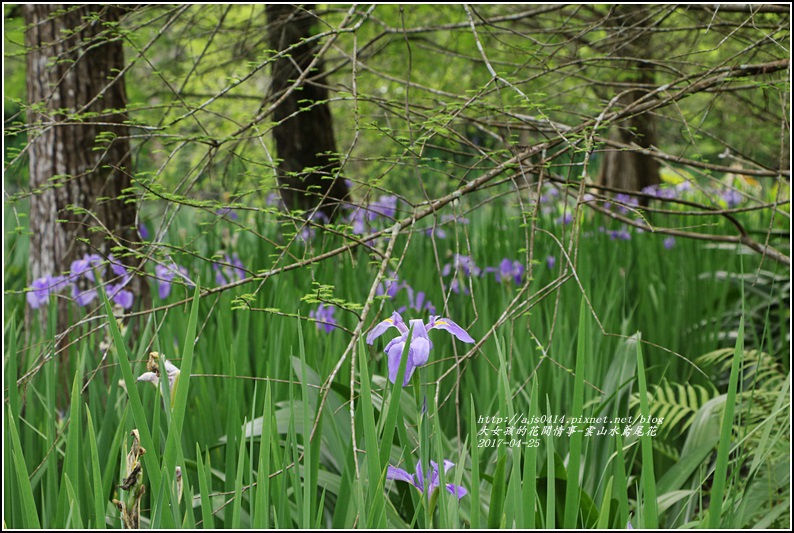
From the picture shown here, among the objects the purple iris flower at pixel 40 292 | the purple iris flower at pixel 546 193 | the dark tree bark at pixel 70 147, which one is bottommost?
the purple iris flower at pixel 40 292

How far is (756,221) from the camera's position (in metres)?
5.66

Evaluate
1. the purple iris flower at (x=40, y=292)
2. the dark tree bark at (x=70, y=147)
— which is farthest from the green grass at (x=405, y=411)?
the dark tree bark at (x=70, y=147)

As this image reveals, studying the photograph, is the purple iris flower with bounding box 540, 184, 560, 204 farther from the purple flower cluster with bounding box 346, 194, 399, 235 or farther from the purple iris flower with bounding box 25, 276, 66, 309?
the purple iris flower with bounding box 25, 276, 66, 309

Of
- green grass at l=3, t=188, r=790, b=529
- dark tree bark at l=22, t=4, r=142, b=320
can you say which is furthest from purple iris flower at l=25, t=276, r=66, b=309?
dark tree bark at l=22, t=4, r=142, b=320

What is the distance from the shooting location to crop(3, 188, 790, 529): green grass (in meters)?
1.07

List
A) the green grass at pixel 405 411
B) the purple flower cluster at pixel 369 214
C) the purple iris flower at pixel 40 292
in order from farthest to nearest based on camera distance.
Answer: the purple iris flower at pixel 40 292, the purple flower cluster at pixel 369 214, the green grass at pixel 405 411

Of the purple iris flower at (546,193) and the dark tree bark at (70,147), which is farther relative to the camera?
the purple iris flower at (546,193)

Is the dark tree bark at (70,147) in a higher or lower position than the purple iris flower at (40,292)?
higher

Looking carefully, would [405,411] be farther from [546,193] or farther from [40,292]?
[546,193]

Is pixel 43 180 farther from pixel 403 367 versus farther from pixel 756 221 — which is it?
pixel 756 221

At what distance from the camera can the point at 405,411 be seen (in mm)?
2080

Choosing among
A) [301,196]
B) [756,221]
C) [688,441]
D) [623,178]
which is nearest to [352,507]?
[688,441]

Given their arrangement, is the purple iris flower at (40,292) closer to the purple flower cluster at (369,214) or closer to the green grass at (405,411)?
the green grass at (405,411)

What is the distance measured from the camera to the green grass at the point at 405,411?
107 cm
